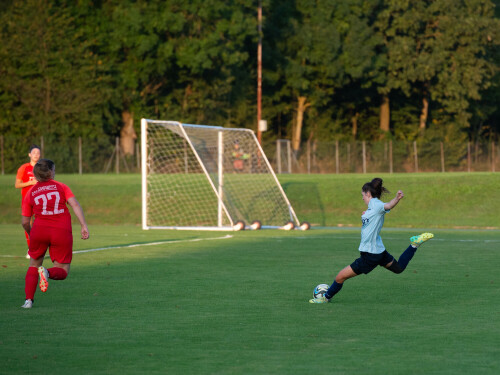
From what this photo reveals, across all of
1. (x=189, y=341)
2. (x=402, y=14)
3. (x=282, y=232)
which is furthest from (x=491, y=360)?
(x=402, y=14)

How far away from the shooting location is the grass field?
733 centimetres

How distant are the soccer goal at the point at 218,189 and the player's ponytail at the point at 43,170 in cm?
1390

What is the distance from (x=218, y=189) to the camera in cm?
2545

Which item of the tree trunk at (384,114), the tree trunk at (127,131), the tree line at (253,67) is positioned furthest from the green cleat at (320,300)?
the tree trunk at (384,114)

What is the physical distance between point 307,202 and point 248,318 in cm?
2138

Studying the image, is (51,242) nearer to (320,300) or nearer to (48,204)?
(48,204)

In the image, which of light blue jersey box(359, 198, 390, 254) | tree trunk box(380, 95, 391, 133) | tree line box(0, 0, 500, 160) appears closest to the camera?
light blue jersey box(359, 198, 390, 254)

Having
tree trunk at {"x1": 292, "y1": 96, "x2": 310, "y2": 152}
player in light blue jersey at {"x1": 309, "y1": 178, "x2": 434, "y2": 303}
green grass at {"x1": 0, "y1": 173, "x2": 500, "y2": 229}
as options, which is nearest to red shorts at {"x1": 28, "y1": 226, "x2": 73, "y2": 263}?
player in light blue jersey at {"x1": 309, "y1": 178, "x2": 434, "y2": 303}

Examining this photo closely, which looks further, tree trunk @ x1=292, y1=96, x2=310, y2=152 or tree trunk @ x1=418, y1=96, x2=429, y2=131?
tree trunk @ x1=418, y1=96, x2=429, y2=131

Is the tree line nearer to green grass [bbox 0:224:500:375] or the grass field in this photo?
the grass field

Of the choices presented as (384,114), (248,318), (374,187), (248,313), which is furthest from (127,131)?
(248,318)

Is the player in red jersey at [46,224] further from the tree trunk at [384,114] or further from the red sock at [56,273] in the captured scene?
the tree trunk at [384,114]

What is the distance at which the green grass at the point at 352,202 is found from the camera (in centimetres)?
2834

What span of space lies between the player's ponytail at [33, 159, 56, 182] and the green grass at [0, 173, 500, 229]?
18.5m
